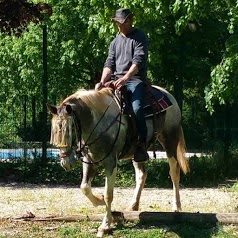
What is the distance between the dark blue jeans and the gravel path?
1.84 meters

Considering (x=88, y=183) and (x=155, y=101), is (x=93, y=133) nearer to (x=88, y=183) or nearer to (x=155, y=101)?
(x=88, y=183)

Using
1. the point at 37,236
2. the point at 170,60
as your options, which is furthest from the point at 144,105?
the point at 170,60

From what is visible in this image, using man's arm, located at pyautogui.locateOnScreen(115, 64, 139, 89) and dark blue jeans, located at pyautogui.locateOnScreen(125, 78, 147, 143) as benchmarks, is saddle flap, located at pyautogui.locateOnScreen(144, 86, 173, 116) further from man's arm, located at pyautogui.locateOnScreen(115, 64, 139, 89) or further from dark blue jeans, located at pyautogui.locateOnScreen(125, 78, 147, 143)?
man's arm, located at pyautogui.locateOnScreen(115, 64, 139, 89)

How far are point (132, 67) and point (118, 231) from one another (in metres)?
2.02

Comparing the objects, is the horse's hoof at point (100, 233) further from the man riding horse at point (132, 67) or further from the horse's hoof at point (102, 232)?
the man riding horse at point (132, 67)

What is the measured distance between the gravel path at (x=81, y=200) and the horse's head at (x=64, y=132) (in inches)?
79.9

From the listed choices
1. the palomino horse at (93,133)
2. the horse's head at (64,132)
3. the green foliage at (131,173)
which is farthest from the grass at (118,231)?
the green foliage at (131,173)

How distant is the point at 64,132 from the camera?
6.77 m

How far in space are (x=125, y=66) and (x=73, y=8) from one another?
15.4 m

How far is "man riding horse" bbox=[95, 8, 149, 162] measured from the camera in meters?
7.65

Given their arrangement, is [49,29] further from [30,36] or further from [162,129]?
[162,129]

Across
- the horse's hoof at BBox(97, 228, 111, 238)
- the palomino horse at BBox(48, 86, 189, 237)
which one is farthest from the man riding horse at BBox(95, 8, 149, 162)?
the horse's hoof at BBox(97, 228, 111, 238)

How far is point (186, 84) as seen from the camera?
17.8 metres

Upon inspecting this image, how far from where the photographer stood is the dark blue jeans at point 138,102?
7676mm
